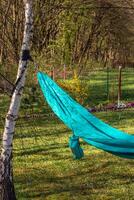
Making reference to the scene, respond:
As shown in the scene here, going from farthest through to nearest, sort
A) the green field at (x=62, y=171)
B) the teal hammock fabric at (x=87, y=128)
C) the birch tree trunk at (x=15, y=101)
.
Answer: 1. the green field at (x=62, y=171)
2. the teal hammock fabric at (x=87, y=128)
3. the birch tree trunk at (x=15, y=101)

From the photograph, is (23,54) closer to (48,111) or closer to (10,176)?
(10,176)

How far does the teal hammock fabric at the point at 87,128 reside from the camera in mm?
6363

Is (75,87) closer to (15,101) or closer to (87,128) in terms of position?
(87,128)

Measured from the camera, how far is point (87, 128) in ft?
23.4

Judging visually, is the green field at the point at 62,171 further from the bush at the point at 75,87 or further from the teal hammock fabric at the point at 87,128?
the bush at the point at 75,87

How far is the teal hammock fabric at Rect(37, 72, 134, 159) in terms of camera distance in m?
6.36

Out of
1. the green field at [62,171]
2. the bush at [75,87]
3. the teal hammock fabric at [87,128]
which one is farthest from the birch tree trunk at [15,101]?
the bush at [75,87]

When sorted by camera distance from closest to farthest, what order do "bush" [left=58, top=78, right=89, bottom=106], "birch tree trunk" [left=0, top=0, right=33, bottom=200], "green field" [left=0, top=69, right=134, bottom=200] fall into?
"birch tree trunk" [left=0, top=0, right=33, bottom=200]
"green field" [left=0, top=69, right=134, bottom=200]
"bush" [left=58, top=78, right=89, bottom=106]

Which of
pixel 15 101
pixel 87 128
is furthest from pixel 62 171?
pixel 15 101

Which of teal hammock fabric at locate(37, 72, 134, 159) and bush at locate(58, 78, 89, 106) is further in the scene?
bush at locate(58, 78, 89, 106)

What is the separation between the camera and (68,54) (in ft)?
73.8

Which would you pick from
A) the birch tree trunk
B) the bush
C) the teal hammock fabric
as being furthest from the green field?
the bush

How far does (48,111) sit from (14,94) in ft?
31.2

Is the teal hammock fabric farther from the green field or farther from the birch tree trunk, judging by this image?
the birch tree trunk
